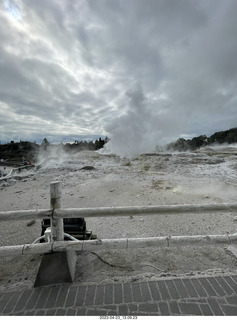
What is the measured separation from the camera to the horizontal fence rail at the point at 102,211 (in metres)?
2.02

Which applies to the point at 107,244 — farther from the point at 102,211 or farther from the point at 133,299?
the point at 133,299

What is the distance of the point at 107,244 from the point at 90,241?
232 millimetres

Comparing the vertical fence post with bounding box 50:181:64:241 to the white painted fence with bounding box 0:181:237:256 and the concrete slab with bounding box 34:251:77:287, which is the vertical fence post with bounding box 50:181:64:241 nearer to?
the white painted fence with bounding box 0:181:237:256

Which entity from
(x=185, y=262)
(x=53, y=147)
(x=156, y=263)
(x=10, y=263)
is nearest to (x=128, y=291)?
(x=156, y=263)

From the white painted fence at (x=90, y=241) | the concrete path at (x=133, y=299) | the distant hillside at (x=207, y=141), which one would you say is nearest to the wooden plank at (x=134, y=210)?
the white painted fence at (x=90, y=241)

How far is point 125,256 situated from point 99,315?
111cm

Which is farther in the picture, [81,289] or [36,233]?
[36,233]

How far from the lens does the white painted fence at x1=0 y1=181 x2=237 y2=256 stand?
201 centimetres

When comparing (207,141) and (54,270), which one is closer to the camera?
(54,270)

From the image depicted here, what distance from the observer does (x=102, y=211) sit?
2.10m

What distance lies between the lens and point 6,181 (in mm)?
11695

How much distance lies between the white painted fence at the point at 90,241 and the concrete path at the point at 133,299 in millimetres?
457

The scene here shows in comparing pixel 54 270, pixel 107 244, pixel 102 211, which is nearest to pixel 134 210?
pixel 102 211

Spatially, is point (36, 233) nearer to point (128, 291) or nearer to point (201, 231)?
point (128, 291)
